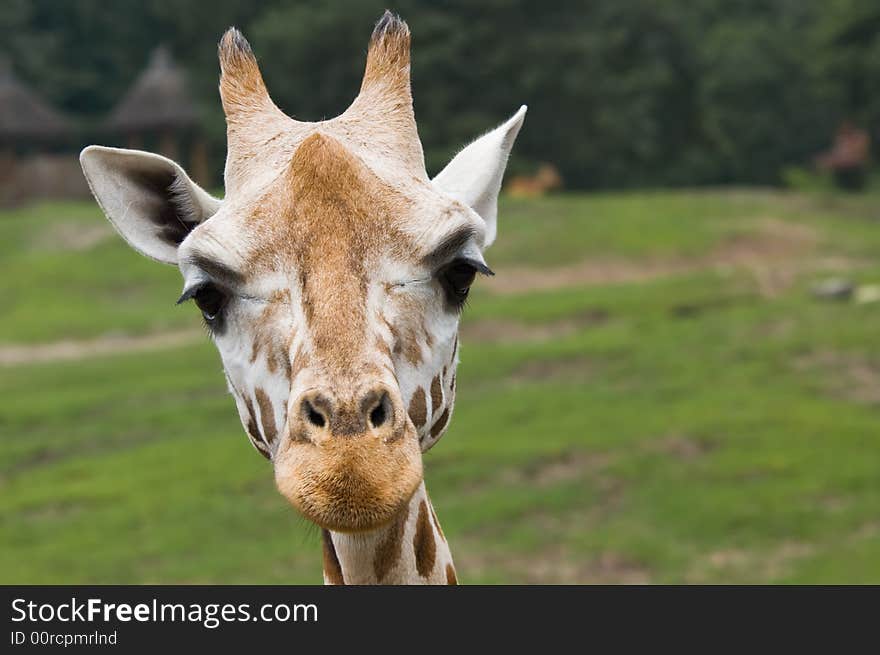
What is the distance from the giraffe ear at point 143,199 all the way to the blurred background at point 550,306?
46.1 ft

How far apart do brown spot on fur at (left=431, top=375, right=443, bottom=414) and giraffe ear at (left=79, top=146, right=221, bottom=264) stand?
3.74ft

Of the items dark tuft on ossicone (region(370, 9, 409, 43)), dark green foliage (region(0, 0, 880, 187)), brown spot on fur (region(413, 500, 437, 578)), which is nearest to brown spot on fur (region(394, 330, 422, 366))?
brown spot on fur (region(413, 500, 437, 578))

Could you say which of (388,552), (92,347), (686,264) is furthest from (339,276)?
(686,264)

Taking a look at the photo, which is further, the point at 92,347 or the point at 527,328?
the point at 92,347

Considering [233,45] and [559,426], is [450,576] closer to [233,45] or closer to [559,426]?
[233,45]

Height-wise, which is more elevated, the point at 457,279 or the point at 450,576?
the point at 457,279

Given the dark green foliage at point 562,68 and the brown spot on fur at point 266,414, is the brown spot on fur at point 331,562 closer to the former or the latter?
the brown spot on fur at point 266,414

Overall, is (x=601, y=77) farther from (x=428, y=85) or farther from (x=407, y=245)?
(x=407, y=245)

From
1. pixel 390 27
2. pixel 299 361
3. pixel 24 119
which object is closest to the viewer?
pixel 299 361

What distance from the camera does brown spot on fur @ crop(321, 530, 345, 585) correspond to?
5605 millimetres

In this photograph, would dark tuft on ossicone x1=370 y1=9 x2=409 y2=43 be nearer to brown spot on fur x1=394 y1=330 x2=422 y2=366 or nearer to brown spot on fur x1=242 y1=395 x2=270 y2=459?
brown spot on fur x1=394 y1=330 x2=422 y2=366

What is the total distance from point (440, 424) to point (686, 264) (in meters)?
38.3

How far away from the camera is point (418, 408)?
205 inches
